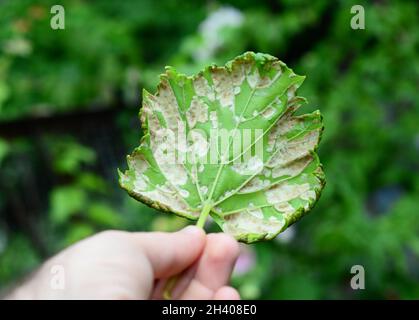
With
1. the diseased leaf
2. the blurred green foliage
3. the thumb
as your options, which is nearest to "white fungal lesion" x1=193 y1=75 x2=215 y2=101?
the diseased leaf

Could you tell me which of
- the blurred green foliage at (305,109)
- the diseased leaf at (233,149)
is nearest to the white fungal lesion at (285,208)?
the diseased leaf at (233,149)

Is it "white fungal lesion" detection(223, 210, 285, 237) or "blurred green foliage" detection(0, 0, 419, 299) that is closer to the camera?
"white fungal lesion" detection(223, 210, 285, 237)

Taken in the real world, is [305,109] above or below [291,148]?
above

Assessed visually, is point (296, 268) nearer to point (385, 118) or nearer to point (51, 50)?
point (385, 118)

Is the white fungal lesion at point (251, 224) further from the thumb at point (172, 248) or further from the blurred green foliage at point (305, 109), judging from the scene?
the blurred green foliage at point (305, 109)

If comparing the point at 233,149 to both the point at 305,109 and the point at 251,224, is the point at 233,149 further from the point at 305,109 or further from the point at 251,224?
the point at 305,109

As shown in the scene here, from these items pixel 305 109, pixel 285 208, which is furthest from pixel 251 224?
pixel 305 109

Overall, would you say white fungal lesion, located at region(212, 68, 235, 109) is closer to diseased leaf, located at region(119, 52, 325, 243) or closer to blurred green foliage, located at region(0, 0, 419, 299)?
diseased leaf, located at region(119, 52, 325, 243)
